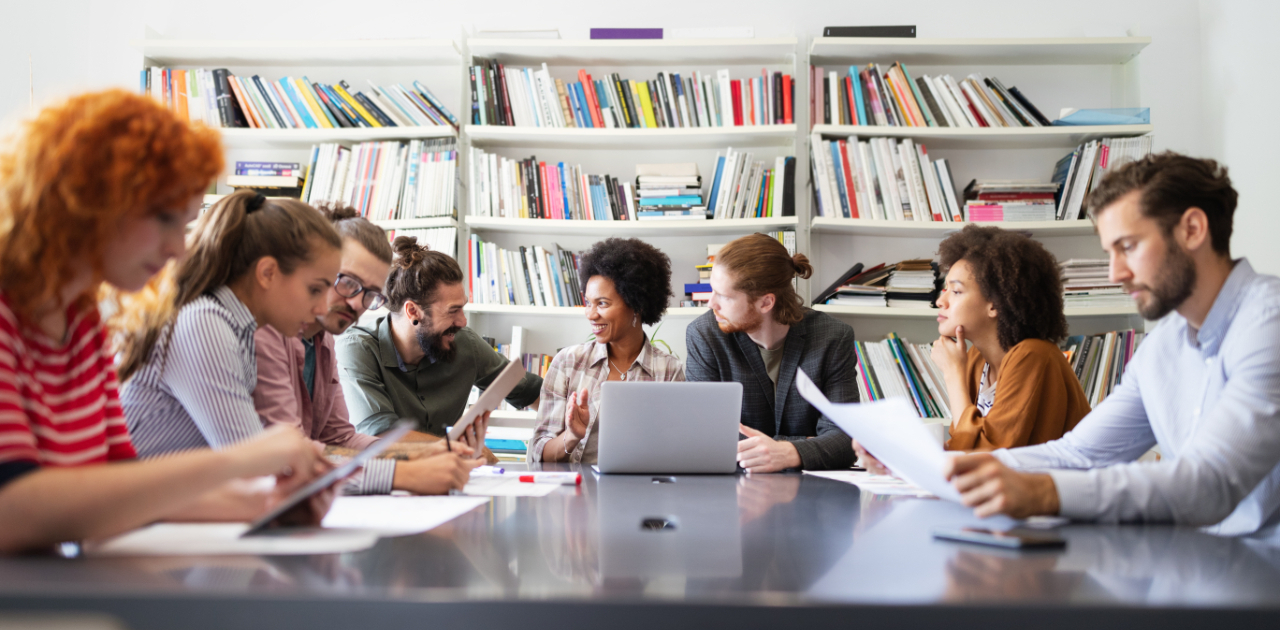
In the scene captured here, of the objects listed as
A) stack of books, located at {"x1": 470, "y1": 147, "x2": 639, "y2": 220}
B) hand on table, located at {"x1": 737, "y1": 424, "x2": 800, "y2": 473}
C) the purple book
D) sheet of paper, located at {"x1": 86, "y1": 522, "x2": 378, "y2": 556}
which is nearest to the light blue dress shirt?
hand on table, located at {"x1": 737, "y1": 424, "x2": 800, "y2": 473}

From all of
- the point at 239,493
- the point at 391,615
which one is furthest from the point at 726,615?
the point at 239,493

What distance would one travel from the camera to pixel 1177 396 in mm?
1272

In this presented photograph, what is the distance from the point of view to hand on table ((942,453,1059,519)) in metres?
0.97

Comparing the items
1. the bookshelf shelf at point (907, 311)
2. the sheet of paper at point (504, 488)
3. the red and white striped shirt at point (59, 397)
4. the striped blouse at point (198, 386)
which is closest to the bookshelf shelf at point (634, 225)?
the bookshelf shelf at point (907, 311)

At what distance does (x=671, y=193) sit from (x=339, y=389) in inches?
64.4

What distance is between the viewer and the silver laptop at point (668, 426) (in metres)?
1.74

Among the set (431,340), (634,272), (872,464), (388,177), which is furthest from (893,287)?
(388,177)

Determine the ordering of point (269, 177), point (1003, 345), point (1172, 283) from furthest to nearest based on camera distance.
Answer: point (269, 177) → point (1003, 345) → point (1172, 283)

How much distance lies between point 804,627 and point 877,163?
2.77 m

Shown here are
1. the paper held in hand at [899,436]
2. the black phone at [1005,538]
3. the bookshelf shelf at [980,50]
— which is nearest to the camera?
the black phone at [1005,538]

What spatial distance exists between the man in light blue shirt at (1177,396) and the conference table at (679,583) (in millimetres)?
89

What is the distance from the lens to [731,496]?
1.39 metres

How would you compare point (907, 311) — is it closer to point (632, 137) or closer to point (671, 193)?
point (671, 193)

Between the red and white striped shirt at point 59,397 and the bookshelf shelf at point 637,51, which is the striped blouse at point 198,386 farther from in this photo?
the bookshelf shelf at point 637,51
